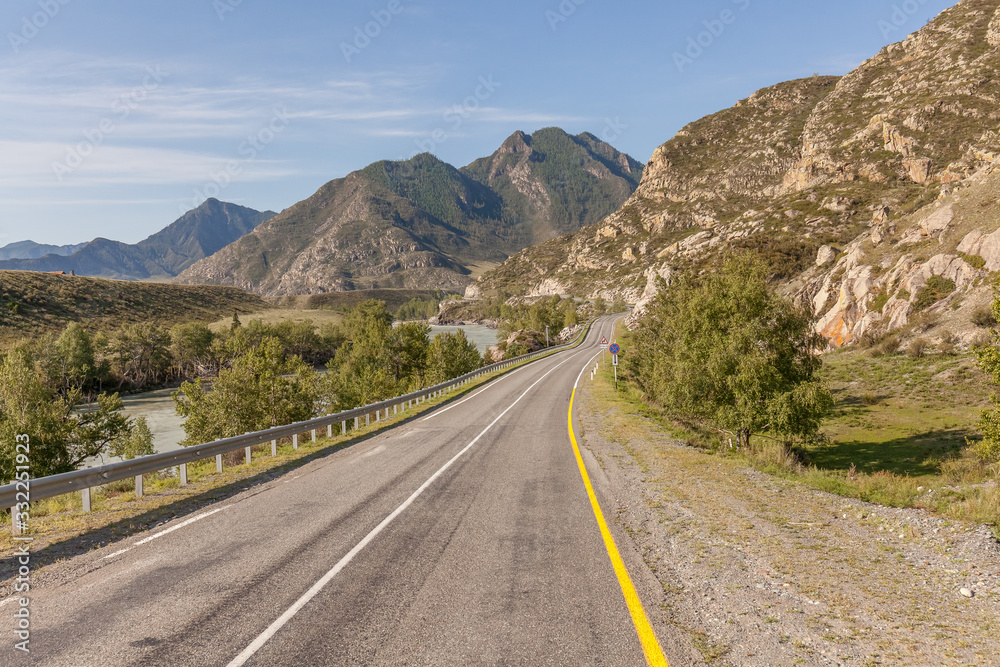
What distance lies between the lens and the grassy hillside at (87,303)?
Result: 84.0m

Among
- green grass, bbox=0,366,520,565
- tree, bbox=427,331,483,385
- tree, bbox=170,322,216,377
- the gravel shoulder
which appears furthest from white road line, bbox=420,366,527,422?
tree, bbox=170,322,216,377

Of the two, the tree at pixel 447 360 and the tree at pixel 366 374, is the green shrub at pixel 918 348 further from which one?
the tree at pixel 366 374

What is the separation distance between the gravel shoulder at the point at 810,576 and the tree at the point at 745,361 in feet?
25.2

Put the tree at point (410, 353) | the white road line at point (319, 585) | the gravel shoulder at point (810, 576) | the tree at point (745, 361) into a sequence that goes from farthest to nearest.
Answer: the tree at point (410, 353) < the tree at point (745, 361) < the white road line at point (319, 585) < the gravel shoulder at point (810, 576)

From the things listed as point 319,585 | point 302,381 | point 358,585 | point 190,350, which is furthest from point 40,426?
point 190,350

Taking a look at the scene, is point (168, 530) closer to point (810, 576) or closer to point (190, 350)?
point (810, 576)

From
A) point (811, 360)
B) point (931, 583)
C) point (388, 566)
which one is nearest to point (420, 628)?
point (388, 566)

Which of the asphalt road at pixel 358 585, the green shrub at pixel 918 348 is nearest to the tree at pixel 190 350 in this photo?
the asphalt road at pixel 358 585

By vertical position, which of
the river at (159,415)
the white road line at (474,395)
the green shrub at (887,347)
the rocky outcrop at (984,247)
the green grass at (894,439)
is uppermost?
the rocky outcrop at (984,247)

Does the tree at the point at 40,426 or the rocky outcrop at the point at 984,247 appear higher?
the rocky outcrop at the point at 984,247

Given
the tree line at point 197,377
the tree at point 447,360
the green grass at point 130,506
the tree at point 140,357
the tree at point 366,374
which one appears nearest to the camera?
the green grass at point 130,506

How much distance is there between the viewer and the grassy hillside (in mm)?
84000

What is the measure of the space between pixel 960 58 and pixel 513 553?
491 feet

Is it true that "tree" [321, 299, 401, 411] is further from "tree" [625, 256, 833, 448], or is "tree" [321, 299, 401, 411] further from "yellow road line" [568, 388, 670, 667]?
"yellow road line" [568, 388, 670, 667]
